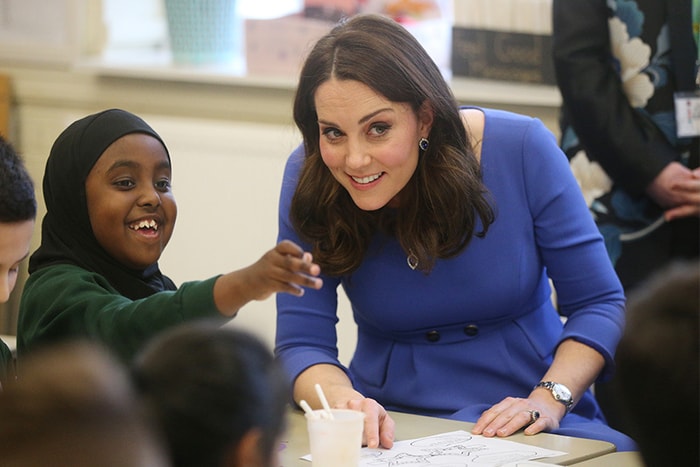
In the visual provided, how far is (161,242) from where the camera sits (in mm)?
2119

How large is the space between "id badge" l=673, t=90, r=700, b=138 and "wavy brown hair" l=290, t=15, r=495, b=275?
733 mm

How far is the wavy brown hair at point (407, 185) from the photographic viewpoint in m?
2.08

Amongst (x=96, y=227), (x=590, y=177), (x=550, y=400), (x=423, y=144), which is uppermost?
(x=423, y=144)

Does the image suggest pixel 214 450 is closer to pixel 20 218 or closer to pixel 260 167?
pixel 20 218

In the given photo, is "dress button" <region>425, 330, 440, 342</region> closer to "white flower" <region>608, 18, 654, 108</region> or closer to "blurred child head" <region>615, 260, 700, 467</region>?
"white flower" <region>608, 18, 654, 108</region>

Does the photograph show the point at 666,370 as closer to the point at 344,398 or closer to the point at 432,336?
the point at 344,398

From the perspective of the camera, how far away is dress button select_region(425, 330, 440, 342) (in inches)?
86.6

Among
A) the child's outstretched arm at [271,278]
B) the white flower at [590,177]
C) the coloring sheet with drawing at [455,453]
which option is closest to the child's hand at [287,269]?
the child's outstretched arm at [271,278]

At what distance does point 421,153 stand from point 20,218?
31.7 inches

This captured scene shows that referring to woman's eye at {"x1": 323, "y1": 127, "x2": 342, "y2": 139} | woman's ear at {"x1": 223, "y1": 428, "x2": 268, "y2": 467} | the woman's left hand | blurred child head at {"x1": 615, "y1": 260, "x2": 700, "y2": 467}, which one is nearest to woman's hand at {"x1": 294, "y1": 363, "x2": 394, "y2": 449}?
the woman's left hand

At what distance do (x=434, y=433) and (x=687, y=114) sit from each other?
1260 millimetres

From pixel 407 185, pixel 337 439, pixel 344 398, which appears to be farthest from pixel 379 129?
pixel 337 439

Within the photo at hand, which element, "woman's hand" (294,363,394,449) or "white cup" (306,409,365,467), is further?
"woman's hand" (294,363,394,449)

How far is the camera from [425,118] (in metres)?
2.18
